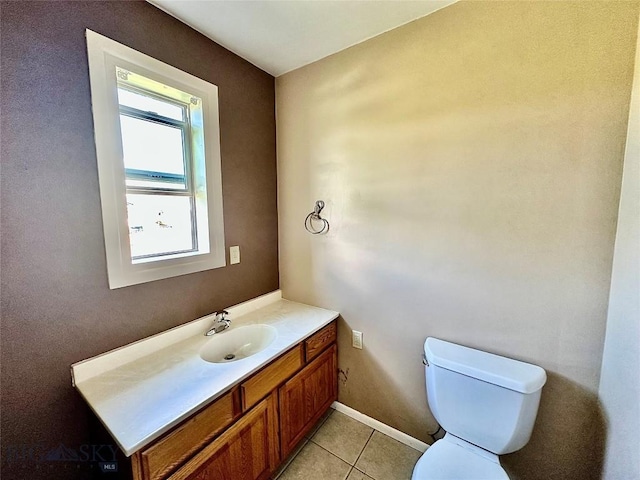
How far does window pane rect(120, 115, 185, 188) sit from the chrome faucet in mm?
860

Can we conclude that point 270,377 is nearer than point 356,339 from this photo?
Yes

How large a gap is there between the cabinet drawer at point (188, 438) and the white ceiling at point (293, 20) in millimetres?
1870

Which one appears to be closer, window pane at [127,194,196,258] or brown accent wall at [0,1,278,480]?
brown accent wall at [0,1,278,480]

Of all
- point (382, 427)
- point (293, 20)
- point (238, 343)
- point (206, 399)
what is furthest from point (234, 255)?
point (382, 427)

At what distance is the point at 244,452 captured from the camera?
1148 mm

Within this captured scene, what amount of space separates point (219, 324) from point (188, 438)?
2.10 ft

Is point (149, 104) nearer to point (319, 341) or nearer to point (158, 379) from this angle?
point (158, 379)

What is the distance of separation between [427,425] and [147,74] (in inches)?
98.6

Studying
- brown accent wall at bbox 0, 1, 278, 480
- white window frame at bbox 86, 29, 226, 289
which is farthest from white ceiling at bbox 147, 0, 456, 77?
white window frame at bbox 86, 29, 226, 289

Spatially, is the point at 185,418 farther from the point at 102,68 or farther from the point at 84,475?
the point at 102,68

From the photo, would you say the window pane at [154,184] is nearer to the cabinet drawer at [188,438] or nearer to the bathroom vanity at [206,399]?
the bathroom vanity at [206,399]

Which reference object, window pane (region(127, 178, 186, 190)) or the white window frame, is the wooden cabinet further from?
window pane (region(127, 178, 186, 190))

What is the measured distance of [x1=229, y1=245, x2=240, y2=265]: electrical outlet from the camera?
1.70 metres

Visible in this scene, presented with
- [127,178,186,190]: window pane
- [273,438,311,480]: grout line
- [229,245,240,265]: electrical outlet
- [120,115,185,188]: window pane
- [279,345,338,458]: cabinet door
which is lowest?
[273,438,311,480]: grout line
